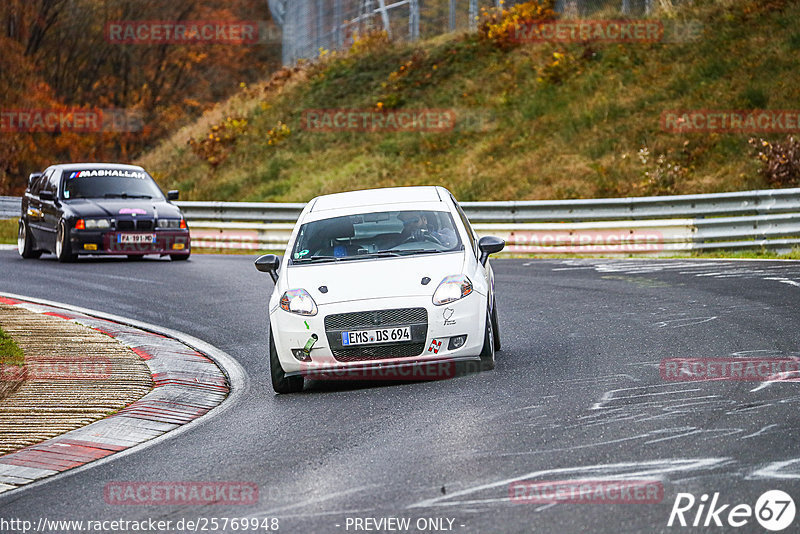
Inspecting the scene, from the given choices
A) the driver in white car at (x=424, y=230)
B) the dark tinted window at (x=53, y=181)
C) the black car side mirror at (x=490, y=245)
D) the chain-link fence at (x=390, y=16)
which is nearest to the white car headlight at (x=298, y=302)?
the driver in white car at (x=424, y=230)

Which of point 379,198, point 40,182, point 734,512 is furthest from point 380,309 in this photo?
point 40,182

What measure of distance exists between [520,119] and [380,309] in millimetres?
24234

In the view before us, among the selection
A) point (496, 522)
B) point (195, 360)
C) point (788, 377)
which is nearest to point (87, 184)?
point (195, 360)

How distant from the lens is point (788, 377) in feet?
27.0

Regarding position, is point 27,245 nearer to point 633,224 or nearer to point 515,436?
point 633,224

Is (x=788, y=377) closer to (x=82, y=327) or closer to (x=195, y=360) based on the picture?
(x=195, y=360)

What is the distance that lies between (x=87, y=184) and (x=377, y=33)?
22.2 metres

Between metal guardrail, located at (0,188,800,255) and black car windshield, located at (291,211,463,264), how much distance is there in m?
10.7

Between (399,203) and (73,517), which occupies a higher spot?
(399,203)

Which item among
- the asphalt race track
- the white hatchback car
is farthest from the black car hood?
the white hatchback car

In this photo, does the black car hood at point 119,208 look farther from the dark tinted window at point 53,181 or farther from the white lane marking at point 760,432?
A: the white lane marking at point 760,432

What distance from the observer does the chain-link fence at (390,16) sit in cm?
3556

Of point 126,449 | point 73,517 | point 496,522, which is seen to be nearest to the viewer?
point 496,522

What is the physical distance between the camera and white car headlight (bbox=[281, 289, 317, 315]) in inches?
353
